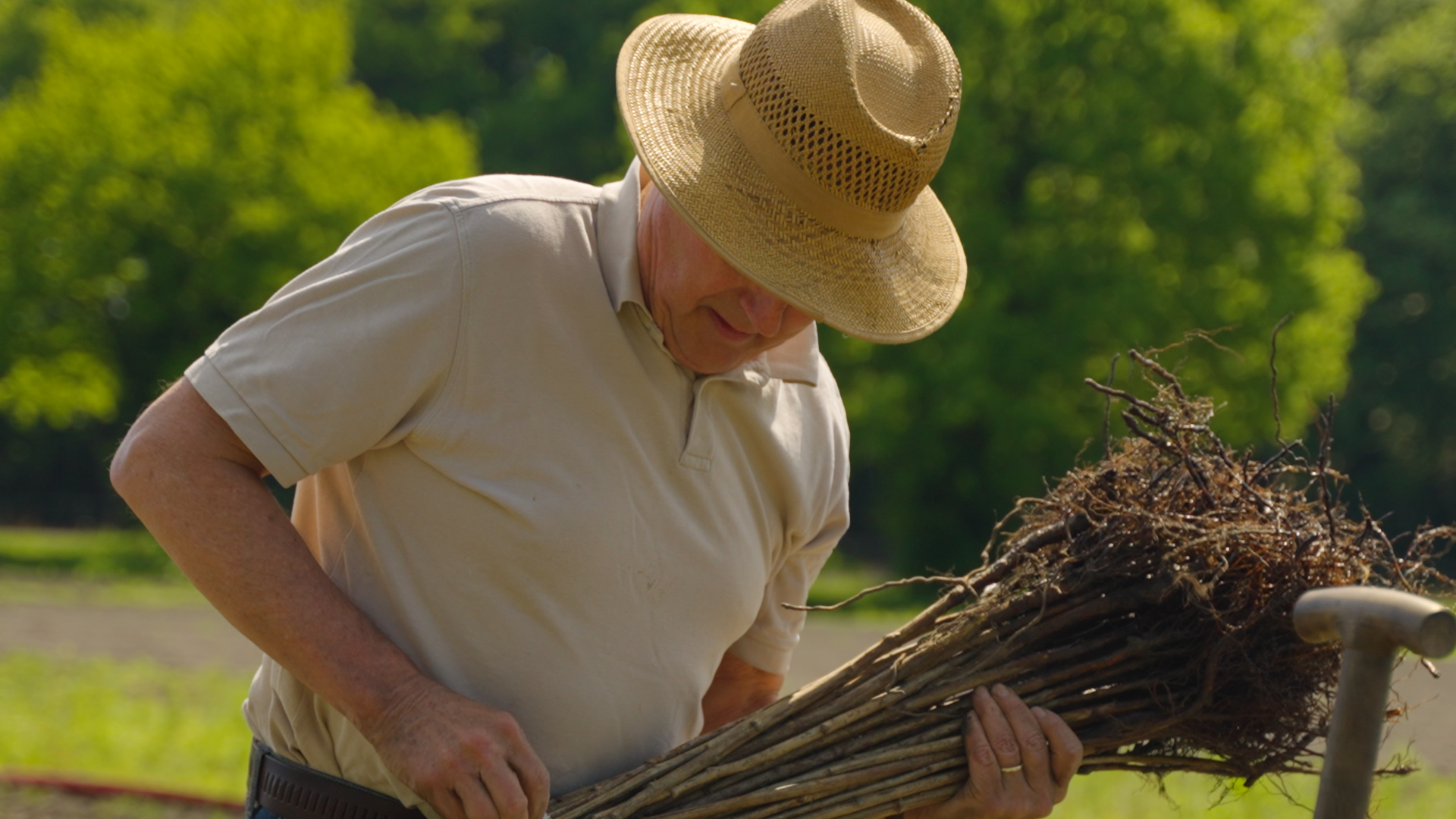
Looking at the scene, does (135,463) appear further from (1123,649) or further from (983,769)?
(1123,649)

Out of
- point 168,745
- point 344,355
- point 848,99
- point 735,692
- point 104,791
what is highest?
point 848,99

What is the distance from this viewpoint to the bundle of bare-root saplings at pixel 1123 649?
2205 millimetres

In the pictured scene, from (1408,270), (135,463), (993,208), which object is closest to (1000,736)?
(135,463)

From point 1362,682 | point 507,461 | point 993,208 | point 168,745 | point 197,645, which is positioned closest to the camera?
point 1362,682

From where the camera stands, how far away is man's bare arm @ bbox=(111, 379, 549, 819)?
1.88 m

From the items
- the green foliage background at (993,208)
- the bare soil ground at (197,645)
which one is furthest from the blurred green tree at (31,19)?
the bare soil ground at (197,645)

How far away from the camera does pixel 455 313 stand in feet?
6.38

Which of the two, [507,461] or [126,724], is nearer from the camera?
[507,461]

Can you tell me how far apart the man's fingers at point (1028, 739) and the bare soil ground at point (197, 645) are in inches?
247

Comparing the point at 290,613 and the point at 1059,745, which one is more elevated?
the point at 290,613

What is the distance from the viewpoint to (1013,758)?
223cm

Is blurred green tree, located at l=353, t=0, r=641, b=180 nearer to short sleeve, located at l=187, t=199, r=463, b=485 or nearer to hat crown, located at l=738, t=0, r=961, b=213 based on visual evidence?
hat crown, located at l=738, t=0, r=961, b=213

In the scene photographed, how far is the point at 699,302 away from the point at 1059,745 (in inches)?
35.2

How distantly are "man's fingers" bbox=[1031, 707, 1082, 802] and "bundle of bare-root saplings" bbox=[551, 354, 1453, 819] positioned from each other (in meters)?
0.04
